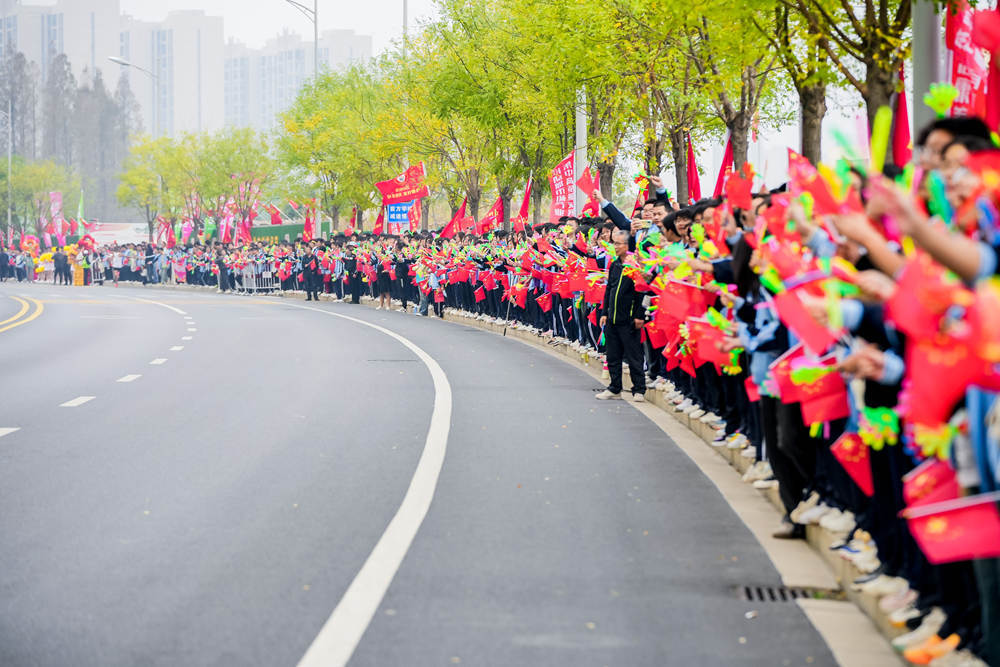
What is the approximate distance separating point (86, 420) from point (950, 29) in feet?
26.4

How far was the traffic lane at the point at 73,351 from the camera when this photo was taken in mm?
15195

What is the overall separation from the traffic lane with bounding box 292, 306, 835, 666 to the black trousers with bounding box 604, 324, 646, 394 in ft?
9.76

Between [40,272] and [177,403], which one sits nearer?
[177,403]

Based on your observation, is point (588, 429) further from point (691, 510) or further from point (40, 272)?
point (40, 272)

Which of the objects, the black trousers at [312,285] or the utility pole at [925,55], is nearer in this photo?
the utility pole at [925,55]

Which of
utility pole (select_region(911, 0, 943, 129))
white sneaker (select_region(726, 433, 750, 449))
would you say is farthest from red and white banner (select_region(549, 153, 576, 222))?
white sneaker (select_region(726, 433, 750, 449))

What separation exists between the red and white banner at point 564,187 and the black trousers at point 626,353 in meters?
14.8

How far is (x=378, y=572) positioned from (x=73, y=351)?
1693cm

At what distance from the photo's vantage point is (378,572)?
685cm

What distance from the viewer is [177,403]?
14555mm

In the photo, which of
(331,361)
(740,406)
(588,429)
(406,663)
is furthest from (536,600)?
(331,361)

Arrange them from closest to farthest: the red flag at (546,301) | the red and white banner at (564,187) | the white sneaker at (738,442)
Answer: the white sneaker at (738,442) → the red flag at (546,301) → the red and white banner at (564,187)

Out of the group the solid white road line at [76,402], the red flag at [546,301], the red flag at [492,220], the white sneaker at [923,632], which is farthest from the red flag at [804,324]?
the red flag at [492,220]

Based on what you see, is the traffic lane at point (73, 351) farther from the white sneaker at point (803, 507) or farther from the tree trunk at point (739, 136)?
the tree trunk at point (739, 136)
